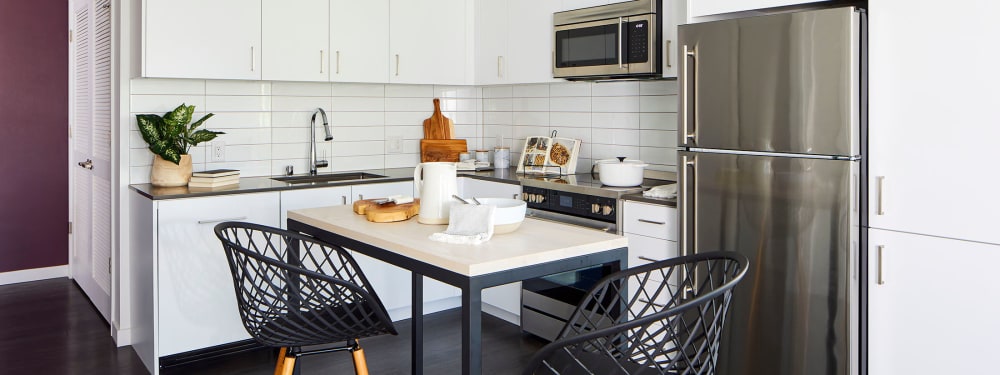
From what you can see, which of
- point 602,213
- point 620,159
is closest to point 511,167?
point 620,159

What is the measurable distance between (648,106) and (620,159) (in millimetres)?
310

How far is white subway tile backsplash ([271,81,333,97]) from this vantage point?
4.05m

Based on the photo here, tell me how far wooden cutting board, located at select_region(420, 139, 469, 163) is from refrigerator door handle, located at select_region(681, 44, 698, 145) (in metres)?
1.99

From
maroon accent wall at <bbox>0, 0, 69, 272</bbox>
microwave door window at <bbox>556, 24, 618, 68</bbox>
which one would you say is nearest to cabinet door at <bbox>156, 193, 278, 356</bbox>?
microwave door window at <bbox>556, 24, 618, 68</bbox>

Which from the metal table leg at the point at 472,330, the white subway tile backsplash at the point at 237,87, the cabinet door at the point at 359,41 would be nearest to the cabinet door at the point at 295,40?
the cabinet door at the point at 359,41

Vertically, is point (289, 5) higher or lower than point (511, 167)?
higher

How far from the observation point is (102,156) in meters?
4.00

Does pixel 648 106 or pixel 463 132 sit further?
pixel 463 132

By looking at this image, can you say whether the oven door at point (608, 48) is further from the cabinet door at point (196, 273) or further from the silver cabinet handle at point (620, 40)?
the cabinet door at point (196, 273)

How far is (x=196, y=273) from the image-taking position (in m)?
3.36

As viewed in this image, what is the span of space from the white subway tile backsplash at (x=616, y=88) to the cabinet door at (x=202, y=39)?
1.75 meters

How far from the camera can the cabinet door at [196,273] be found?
10.7ft
